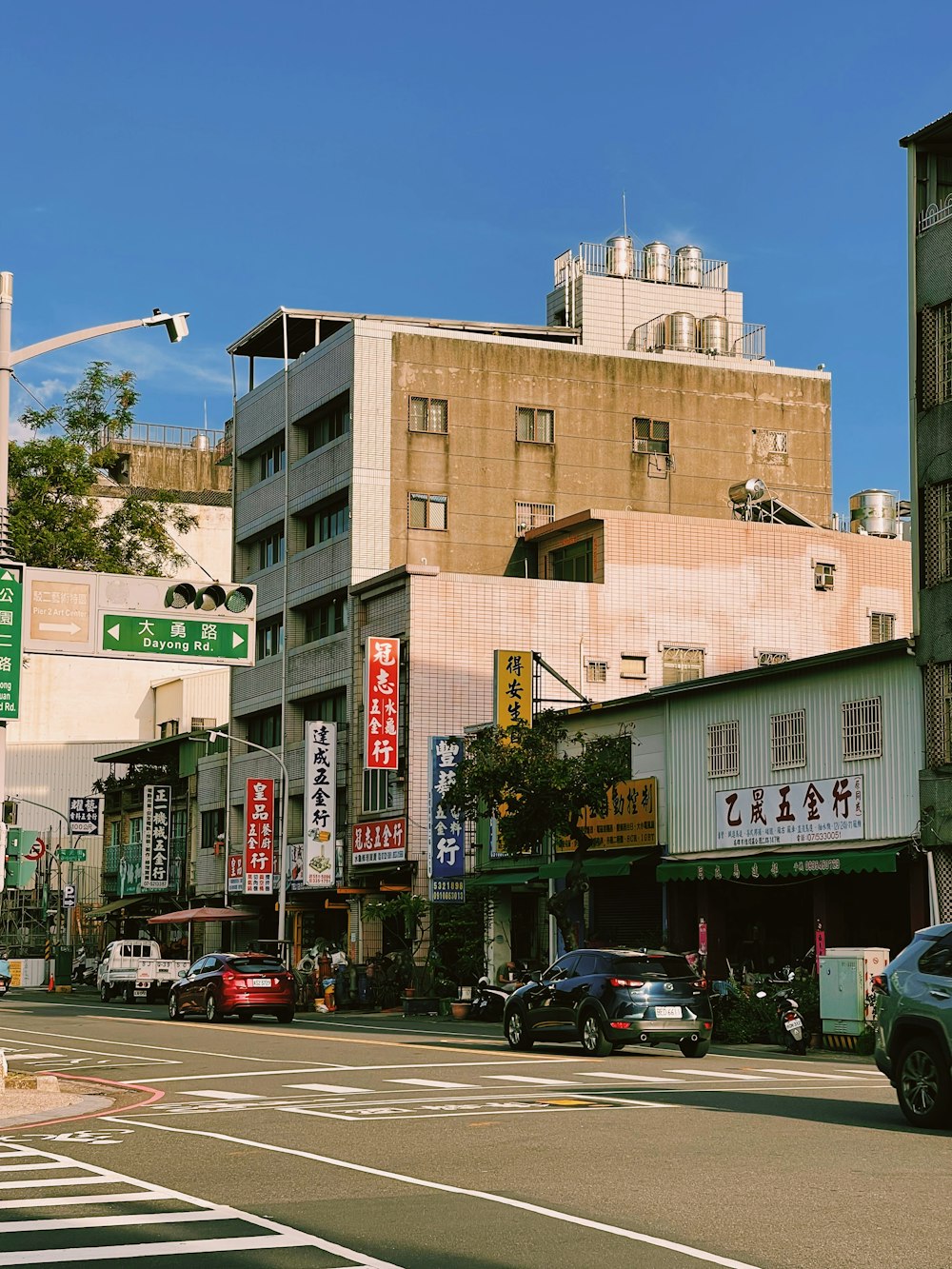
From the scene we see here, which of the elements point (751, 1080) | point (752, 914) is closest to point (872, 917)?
point (752, 914)

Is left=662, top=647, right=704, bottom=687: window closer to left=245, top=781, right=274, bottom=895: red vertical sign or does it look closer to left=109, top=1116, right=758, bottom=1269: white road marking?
left=245, top=781, right=274, bottom=895: red vertical sign

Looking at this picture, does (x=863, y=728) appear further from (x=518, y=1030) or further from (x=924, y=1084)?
(x=924, y=1084)

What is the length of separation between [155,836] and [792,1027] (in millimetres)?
45367

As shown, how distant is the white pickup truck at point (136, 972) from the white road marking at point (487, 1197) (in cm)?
3735

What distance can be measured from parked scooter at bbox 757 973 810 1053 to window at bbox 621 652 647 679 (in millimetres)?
24757

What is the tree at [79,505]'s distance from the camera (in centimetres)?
5072

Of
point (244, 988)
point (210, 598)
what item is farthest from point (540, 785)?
point (210, 598)

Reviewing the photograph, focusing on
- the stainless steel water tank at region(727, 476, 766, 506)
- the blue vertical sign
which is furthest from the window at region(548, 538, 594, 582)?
the blue vertical sign

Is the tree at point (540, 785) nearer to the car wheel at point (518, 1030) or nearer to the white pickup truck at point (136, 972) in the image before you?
the car wheel at point (518, 1030)

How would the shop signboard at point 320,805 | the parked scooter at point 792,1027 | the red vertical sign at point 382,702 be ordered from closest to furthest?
the parked scooter at point 792,1027 → the red vertical sign at point 382,702 → the shop signboard at point 320,805

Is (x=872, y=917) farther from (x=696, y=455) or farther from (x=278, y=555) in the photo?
(x=278, y=555)

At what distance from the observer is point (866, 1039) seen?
27.8 m

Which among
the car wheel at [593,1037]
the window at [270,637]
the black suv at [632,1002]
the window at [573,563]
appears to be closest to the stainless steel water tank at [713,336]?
the window at [573,563]

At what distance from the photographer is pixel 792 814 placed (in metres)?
34.1
